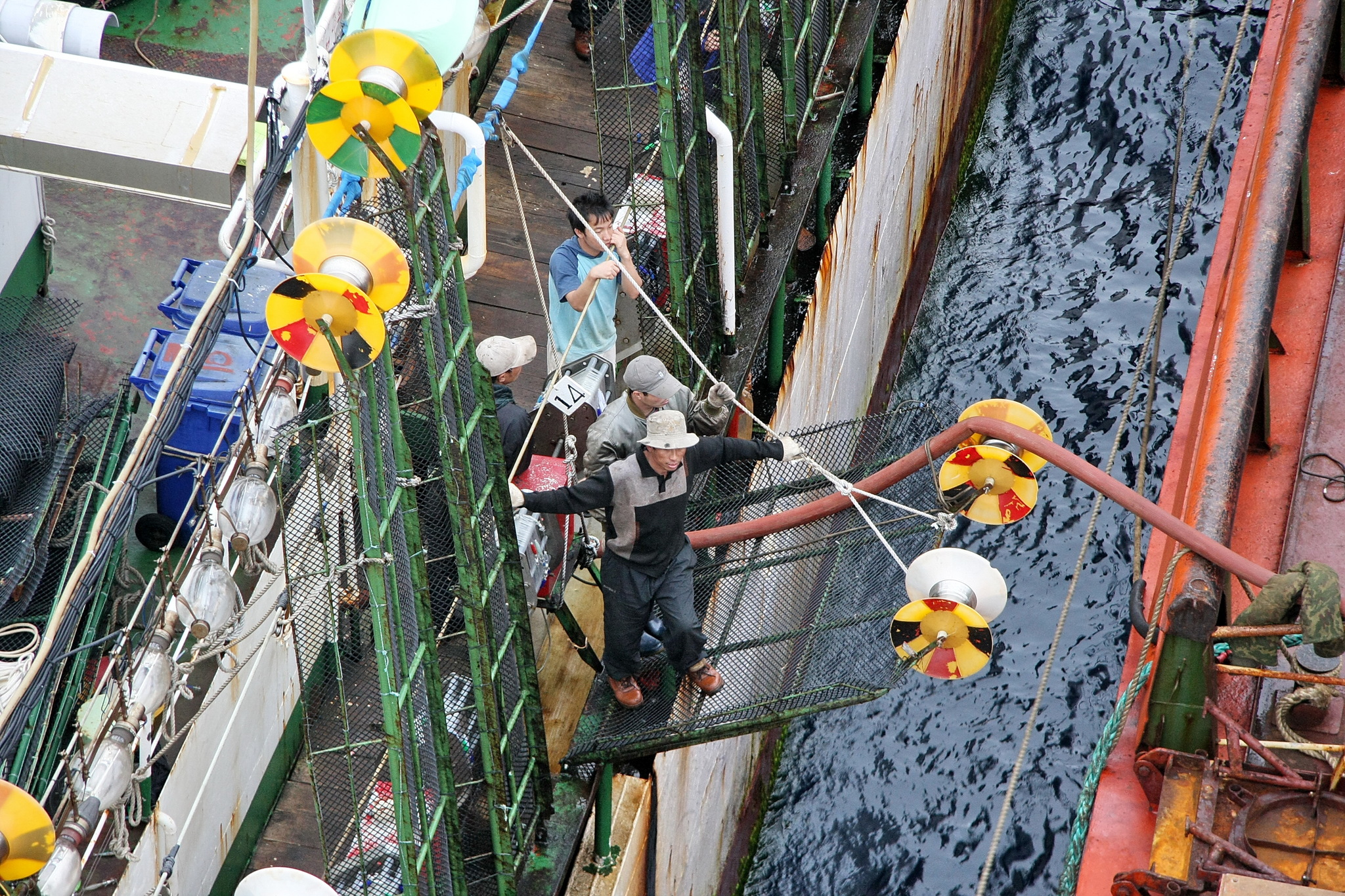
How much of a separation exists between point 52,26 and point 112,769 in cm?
651

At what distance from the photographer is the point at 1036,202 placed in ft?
49.5

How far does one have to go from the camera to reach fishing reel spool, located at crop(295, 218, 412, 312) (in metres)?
4.95

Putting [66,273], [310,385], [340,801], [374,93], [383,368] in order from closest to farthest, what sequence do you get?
[374,93] < [383,368] < [340,801] < [310,385] < [66,273]

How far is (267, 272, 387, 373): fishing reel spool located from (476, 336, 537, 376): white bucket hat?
2.35 meters

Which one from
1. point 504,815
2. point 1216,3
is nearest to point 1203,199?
point 1216,3

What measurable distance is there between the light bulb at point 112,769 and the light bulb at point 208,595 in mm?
593

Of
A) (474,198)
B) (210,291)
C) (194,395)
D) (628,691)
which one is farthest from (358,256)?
(210,291)

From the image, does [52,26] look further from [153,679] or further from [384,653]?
[384,653]

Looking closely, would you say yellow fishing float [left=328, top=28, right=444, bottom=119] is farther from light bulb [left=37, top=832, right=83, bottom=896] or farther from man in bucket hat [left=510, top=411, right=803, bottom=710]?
light bulb [left=37, top=832, right=83, bottom=896]

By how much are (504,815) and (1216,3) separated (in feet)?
44.9

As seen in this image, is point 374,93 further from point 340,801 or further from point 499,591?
point 340,801

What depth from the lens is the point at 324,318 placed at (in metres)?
4.91

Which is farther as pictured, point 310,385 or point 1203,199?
point 1203,199

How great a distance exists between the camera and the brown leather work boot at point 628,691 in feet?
25.3
